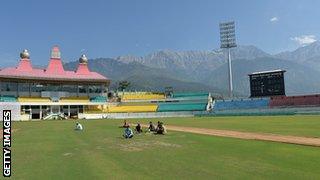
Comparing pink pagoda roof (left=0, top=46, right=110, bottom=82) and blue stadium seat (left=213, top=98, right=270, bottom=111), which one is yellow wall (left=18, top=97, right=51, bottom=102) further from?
blue stadium seat (left=213, top=98, right=270, bottom=111)

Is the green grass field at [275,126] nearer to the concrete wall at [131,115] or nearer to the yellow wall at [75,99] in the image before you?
the concrete wall at [131,115]

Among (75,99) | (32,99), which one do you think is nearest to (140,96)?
(75,99)

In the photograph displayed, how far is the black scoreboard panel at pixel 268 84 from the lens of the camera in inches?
3561

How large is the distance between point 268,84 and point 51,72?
202 ft

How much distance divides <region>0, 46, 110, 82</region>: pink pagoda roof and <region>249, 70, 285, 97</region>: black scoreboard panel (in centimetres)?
4405

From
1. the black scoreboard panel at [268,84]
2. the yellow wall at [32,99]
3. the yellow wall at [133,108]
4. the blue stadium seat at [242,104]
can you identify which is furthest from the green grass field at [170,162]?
the yellow wall at [133,108]

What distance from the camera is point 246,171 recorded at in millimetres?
15586

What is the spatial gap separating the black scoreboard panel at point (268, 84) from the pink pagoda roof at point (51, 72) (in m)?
44.1

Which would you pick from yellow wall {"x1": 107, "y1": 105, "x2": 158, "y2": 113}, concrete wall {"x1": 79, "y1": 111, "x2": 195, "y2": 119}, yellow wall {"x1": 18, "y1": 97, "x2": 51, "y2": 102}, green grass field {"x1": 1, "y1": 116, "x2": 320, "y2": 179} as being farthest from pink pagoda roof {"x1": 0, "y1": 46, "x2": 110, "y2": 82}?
green grass field {"x1": 1, "y1": 116, "x2": 320, "y2": 179}

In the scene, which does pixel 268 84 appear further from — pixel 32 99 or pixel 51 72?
pixel 51 72

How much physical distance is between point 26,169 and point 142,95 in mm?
112060

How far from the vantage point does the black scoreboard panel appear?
90.4 metres

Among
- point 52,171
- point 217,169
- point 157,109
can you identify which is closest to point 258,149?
point 217,169

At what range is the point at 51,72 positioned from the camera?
11150cm
